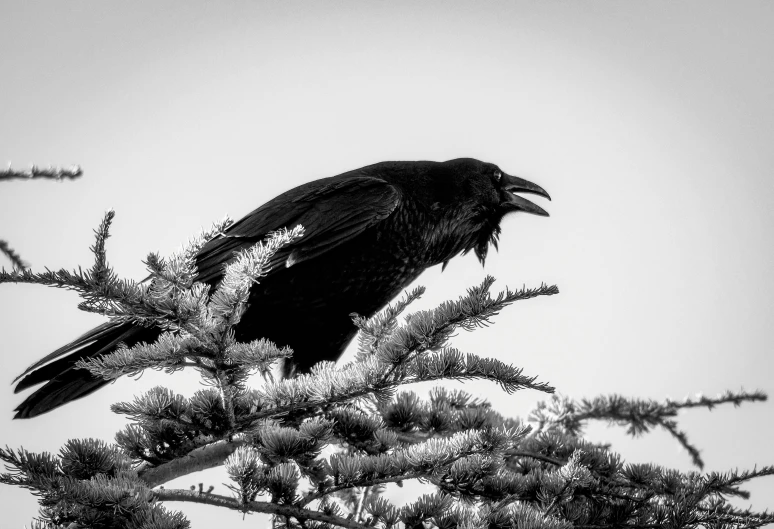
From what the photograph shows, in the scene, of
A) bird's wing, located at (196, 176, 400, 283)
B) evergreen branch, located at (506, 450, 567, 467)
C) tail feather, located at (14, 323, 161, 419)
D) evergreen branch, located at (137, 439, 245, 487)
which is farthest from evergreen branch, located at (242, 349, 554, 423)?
bird's wing, located at (196, 176, 400, 283)

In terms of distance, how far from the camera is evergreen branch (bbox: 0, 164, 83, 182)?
140 inches

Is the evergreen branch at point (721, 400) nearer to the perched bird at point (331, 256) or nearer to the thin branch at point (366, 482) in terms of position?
the perched bird at point (331, 256)

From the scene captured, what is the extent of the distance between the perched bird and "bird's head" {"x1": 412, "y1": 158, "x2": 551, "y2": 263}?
0.01 metres

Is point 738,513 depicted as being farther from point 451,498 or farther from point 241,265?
point 241,265

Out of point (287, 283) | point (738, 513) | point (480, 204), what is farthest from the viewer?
point (480, 204)

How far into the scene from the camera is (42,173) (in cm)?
358

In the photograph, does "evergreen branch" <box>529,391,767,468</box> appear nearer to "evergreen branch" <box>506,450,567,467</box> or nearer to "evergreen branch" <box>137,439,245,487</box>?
"evergreen branch" <box>506,450,567,467</box>

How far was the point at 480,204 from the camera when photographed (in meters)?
5.53

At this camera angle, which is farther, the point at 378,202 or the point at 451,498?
the point at 378,202

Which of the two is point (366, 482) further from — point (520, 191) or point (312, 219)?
point (520, 191)

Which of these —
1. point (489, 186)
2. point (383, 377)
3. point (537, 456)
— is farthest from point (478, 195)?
point (383, 377)

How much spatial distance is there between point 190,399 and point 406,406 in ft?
3.61

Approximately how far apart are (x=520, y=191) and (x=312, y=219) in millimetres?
1900

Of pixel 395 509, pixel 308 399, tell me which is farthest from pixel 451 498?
pixel 308 399
